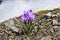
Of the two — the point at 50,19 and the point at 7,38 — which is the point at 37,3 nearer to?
the point at 50,19

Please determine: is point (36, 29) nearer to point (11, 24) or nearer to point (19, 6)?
point (11, 24)

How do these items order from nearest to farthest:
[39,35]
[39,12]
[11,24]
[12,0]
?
[39,35] → [11,24] → [39,12] → [12,0]

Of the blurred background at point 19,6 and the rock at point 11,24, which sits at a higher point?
the blurred background at point 19,6

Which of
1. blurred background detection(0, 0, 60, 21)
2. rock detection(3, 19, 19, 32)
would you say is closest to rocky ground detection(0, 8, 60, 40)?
rock detection(3, 19, 19, 32)

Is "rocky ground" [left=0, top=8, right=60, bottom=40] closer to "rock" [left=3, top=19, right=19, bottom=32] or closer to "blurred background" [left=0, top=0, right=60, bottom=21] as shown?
"rock" [left=3, top=19, right=19, bottom=32]

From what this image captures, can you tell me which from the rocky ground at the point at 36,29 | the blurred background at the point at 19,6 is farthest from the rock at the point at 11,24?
the blurred background at the point at 19,6

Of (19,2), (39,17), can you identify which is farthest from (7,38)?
(19,2)

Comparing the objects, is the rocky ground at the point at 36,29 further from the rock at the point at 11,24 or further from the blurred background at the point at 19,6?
the blurred background at the point at 19,6
